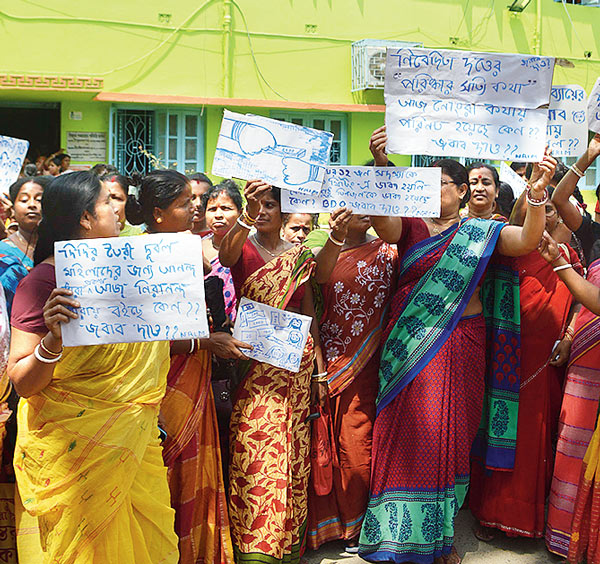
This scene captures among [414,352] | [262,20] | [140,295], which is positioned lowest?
[414,352]

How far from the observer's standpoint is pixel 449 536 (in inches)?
145

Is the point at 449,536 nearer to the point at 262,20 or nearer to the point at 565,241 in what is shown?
the point at 565,241

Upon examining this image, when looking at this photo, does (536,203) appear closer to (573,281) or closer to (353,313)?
(573,281)

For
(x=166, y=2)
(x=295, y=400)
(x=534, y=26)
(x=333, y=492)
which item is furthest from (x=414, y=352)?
(x=534, y=26)

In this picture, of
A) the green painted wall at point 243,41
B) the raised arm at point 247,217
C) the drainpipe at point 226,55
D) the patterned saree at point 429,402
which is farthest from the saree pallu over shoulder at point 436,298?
the drainpipe at point 226,55

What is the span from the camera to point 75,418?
2.62m

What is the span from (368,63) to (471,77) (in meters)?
10.4

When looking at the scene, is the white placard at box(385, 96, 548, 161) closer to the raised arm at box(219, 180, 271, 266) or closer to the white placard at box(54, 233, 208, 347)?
the raised arm at box(219, 180, 271, 266)

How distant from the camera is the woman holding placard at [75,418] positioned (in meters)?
2.55

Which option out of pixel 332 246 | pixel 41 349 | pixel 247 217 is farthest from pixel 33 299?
pixel 332 246

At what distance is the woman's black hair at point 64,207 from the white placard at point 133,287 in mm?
167

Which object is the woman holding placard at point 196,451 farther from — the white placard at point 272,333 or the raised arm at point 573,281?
the raised arm at point 573,281

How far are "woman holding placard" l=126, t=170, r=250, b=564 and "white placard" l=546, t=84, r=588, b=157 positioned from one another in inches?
73.3

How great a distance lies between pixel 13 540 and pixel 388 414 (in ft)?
6.12
